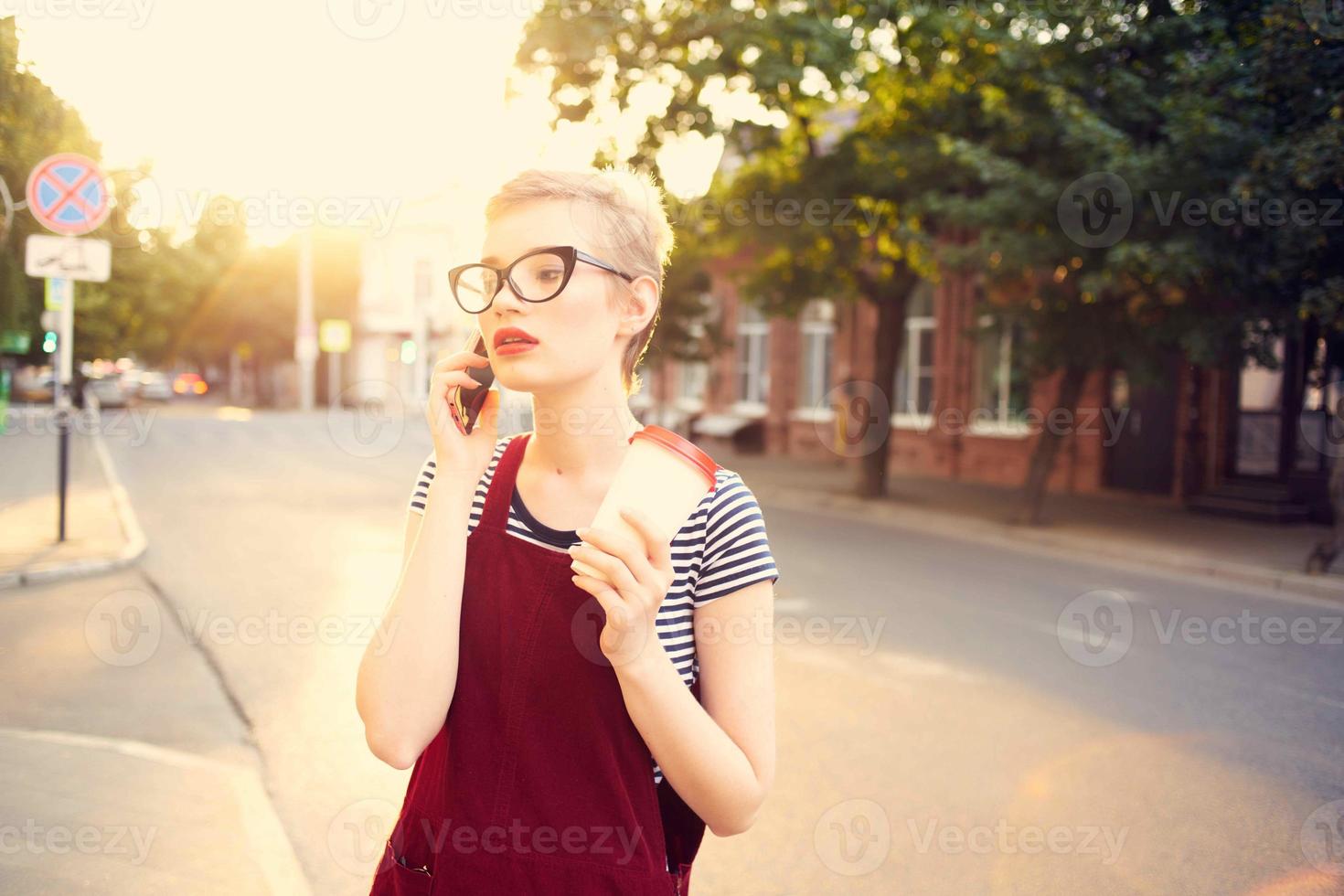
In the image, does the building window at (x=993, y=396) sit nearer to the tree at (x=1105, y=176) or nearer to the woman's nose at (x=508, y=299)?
the tree at (x=1105, y=176)

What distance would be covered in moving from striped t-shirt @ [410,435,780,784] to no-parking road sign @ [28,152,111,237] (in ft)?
19.7

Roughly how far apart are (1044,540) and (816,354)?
14.3m

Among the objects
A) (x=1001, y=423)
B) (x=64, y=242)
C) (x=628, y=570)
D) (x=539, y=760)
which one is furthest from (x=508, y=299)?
(x=1001, y=423)

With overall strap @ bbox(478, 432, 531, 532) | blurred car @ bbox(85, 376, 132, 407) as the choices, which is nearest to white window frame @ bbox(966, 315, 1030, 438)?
overall strap @ bbox(478, 432, 531, 532)

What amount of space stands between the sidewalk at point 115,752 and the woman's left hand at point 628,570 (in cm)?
253

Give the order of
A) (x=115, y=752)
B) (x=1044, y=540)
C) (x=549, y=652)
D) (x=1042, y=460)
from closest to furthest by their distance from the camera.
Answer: (x=549, y=652), (x=115, y=752), (x=1044, y=540), (x=1042, y=460)

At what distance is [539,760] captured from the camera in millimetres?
1513

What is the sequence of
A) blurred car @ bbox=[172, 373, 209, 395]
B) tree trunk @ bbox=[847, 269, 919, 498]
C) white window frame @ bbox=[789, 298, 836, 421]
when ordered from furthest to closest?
blurred car @ bbox=[172, 373, 209, 395] < white window frame @ bbox=[789, 298, 836, 421] < tree trunk @ bbox=[847, 269, 919, 498]

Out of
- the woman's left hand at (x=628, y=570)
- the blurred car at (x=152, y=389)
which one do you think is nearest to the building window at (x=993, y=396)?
the woman's left hand at (x=628, y=570)

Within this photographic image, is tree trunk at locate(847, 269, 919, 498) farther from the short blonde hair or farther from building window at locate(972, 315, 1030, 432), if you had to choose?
the short blonde hair

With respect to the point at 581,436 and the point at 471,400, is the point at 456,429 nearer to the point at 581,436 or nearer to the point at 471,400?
the point at 471,400

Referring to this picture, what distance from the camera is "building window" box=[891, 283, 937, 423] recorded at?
23.3 meters

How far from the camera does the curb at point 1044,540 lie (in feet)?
34.3

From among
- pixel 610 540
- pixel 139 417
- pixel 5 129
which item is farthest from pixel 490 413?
pixel 139 417
